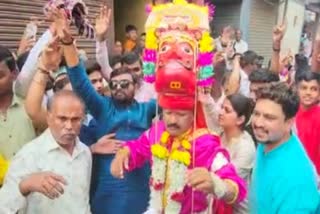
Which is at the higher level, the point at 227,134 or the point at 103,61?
the point at 103,61

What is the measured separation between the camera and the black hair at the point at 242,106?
3.61m

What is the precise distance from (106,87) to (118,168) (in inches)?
56.5

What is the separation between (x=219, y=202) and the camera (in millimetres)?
2754

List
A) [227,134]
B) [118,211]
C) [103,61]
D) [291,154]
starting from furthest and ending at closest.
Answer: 1. [103,61]
2. [227,134]
3. [118,211]
4. [291,154]

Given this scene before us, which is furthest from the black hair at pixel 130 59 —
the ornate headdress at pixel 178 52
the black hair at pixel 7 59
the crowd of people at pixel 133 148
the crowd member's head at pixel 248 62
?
the crowd member's head at pixel 248 62

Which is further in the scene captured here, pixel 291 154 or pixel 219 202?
pixel 219 202

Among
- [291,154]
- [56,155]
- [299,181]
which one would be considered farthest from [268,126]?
[56,155]

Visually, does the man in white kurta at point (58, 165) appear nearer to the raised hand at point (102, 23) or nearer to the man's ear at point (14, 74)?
the man's ear at point (14, 74)

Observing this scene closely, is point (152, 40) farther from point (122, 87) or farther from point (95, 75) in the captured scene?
point (95, 75)

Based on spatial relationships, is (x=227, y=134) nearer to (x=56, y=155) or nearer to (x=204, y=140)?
(x=204, y=140)

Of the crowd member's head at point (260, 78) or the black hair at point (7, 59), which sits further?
the crowd member's head at point (260, 78)

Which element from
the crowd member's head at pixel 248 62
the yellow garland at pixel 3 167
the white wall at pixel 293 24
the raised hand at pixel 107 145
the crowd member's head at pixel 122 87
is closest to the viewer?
the yellow garland at pixel 3 167

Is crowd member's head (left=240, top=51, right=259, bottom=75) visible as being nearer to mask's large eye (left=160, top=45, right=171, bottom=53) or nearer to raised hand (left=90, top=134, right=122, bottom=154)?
raised hand (left=90, top=134, right=122, bottom=154)

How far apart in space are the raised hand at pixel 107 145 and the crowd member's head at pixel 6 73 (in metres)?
0.67
